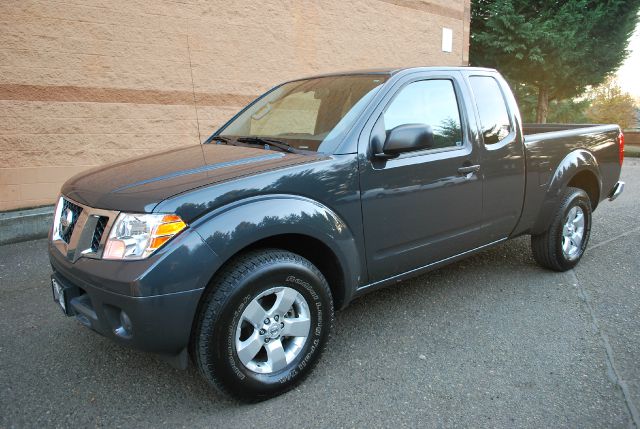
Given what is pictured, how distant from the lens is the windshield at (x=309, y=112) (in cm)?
293

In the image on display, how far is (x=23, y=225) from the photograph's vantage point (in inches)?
224

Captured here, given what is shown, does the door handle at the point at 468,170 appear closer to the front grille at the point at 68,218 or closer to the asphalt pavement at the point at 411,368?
the asphalt pavement at the point at 411,368

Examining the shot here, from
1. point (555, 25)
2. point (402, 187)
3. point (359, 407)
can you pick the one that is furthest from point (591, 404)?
point (555, 25)

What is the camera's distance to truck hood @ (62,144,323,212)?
2.29m

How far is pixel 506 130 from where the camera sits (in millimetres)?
3680

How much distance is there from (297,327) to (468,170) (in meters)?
1.63

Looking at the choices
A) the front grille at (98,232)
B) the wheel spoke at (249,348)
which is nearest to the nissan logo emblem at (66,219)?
the front grille at (98,232)

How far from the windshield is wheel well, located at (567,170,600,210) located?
93.7 inches

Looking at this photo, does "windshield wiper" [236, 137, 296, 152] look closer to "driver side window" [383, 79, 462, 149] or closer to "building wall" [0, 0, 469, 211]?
"driver side window" [383, 79, 462, 149]

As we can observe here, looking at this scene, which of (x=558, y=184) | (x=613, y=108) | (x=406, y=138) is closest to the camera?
(x=406, y=138)

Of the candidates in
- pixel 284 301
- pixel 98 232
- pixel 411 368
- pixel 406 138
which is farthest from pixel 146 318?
pixel 406 138

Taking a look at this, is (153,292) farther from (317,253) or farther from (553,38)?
(553,38)

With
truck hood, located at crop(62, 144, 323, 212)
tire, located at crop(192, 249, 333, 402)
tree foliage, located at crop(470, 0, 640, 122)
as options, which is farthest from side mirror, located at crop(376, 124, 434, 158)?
tree foliage, located at crop(470, 0, 640, 122)

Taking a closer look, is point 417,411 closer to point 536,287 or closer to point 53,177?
point 536,287
